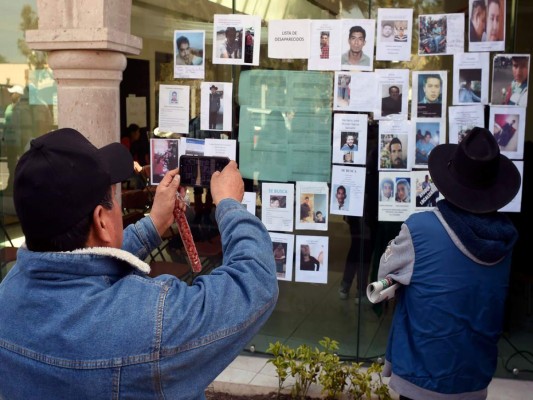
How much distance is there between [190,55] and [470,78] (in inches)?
84.7

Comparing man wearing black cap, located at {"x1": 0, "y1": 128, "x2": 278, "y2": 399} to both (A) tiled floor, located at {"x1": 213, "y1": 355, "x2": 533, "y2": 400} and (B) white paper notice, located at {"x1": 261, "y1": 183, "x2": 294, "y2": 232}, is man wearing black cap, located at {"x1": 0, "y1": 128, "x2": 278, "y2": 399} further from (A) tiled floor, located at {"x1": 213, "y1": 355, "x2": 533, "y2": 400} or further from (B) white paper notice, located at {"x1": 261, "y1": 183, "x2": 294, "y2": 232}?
(B) white paper notice, located at {"x1": 261, "y1": 183, "x2": 294, "y2": 232}

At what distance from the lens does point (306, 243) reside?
16.9ft

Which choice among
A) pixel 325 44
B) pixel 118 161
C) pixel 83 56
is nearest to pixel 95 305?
pixel 118 161

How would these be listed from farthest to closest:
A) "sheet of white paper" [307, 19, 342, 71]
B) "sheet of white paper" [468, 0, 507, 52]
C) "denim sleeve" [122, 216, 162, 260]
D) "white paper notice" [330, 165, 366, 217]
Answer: "white paper notice" [330, 165, 366, 217] → "sheet of white paper" [307, 19, 342, 71] → "sheet of white paper" [468, 0, 507, 52] → "denim sleeve" [122, 216, 162, 260]

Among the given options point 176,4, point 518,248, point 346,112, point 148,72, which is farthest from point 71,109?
point 518,248

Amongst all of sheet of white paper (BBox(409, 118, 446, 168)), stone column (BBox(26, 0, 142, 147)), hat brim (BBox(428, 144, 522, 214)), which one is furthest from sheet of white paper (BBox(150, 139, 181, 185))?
hat brim (BBox(428, 144, 522, 214))

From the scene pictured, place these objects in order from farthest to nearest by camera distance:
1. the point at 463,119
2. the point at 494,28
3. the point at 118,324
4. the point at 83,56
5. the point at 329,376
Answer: the point at 463,119, the point at 494,28, the point at 329,376, the point at 83,56, the point at 118,324

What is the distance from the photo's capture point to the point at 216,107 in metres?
5.15

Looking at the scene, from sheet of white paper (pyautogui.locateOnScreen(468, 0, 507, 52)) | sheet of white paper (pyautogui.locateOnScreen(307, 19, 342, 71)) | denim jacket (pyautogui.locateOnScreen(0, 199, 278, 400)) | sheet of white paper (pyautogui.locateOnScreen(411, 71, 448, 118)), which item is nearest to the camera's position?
denim jacket (pyautogui.locateOnScreen(0, 199, 278, 400))

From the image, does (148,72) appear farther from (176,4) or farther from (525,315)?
(525,315)

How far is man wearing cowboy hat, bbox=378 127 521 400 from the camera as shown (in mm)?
2771

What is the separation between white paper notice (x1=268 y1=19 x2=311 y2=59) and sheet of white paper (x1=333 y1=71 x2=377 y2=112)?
1.10 feet

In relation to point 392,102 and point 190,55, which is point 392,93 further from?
point 190,55

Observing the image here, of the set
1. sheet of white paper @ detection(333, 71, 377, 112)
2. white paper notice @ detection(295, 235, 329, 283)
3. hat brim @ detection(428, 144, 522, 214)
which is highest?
sheet of white paper @ detection(333, 71, 377, 112)
